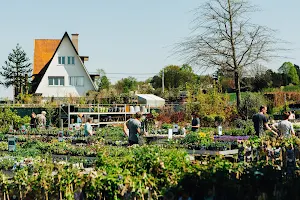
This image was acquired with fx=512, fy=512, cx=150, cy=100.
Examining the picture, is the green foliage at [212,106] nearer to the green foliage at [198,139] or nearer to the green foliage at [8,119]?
the green foliage at [8,119]

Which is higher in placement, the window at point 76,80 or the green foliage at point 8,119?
the window at point 76,80

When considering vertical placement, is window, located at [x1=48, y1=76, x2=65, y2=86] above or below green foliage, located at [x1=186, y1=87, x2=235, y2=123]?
above

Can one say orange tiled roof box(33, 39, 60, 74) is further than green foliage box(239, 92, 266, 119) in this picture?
Yes

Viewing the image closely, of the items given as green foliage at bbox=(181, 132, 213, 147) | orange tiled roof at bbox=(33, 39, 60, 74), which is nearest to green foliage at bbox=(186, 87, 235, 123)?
green foliage at bbox=(181, 132, 213, 147)

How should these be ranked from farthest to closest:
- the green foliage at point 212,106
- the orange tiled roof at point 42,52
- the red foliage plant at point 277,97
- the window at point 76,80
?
1. the orange tiled roof at point 42,52
2. the window at point 76,80
3. the red foliage plant at point 277,97
4. the green foliage at point 212,106

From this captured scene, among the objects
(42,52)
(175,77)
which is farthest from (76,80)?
(175,77)

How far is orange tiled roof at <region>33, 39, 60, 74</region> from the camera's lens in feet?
180

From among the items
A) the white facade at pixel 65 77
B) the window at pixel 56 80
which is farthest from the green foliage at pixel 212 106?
the window at pixel 56 80

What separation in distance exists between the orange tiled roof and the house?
2.57 feet

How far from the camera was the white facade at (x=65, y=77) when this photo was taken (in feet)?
170

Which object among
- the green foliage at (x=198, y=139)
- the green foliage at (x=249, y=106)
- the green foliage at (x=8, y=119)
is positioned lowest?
the green foliage at (x=198, y=139)

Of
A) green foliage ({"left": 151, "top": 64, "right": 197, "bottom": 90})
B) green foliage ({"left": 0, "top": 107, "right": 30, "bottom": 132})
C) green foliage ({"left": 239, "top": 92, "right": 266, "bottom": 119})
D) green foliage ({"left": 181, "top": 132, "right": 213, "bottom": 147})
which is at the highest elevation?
green foliage ({"left": 151, "top": 64, "right": 197, "bottom": 90})

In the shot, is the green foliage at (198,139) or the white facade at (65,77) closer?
the green foliage at (198,139)

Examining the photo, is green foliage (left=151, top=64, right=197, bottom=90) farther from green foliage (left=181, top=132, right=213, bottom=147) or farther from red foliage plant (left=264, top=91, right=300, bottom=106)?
green foliage (left=181, top=132, right=213, bottom=147)
